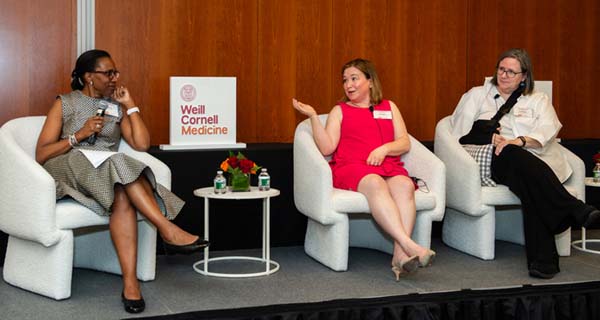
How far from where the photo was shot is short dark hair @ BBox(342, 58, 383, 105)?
15.6 ft

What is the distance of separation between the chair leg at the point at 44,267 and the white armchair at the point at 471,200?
7.48 feet

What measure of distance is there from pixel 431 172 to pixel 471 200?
33 centimetres

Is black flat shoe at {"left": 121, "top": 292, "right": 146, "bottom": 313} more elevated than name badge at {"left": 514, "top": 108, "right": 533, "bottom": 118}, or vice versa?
name badge at {"left": 514, "top": 108, "right": 533, "bottom": 118}

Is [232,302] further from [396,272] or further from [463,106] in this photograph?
[463,106]

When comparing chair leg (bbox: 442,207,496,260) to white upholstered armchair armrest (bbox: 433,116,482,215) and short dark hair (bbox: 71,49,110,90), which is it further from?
short dark hair (bbox: 71,49,110,90)

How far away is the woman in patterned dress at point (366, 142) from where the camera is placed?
14.5ft

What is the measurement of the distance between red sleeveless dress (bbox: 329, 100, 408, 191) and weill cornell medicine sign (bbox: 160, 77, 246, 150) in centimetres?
65

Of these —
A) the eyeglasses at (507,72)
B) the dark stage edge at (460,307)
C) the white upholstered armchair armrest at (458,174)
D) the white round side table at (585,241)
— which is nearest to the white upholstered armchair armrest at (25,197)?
the dark stage edge at (460,307)

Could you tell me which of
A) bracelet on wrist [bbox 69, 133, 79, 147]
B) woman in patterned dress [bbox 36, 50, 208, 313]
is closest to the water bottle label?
woman in patterned dress [bbox 36, 50, 208, 313]

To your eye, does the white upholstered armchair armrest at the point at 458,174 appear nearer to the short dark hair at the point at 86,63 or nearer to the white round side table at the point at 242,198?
the white round side table at the point at 242,198

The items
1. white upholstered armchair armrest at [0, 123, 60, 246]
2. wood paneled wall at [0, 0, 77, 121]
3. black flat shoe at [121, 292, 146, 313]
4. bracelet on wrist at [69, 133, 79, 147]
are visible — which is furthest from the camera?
wood paneled wall at [0, 0, 77, 121]

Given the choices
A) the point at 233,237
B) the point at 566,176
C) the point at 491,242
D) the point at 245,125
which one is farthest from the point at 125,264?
the point at 566,176

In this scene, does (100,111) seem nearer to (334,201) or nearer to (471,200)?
(334,201)

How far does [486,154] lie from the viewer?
4.84 metres
